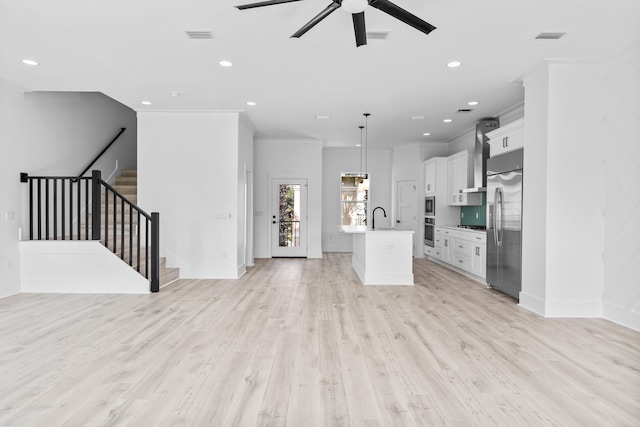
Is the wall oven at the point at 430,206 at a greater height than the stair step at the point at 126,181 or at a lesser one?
lesser

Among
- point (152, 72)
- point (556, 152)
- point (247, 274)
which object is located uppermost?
point (152, 72)

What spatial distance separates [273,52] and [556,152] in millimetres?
3433

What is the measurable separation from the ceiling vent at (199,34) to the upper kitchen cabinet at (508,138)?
12.9 ft

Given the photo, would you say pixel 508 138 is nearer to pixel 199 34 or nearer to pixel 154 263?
pixel 199 34

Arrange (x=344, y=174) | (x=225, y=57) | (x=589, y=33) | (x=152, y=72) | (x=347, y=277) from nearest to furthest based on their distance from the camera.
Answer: (x=589, y=33)
(x=225, y=57)
(x=152, y=72)
(x=347, y=277)
(x=344, y=174)

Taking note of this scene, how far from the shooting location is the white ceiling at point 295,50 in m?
3.10

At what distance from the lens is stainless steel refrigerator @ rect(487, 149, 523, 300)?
468 cm

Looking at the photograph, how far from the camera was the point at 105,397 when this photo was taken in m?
2.26

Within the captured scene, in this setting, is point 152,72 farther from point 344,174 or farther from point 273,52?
point 344,174

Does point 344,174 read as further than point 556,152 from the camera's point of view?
Yes

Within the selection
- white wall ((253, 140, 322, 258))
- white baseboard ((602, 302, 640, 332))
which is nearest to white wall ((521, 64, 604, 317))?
white baseboard ((602, 302, 640, 332))

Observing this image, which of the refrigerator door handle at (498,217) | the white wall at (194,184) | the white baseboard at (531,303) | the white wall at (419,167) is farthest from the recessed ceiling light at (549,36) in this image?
the white wall at (419,167)

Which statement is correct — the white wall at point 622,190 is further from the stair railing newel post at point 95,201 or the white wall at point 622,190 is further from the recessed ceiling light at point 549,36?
the stair railing newel post at point 95,201

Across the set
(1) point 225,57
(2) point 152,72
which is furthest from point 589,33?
(2) point 152,72
